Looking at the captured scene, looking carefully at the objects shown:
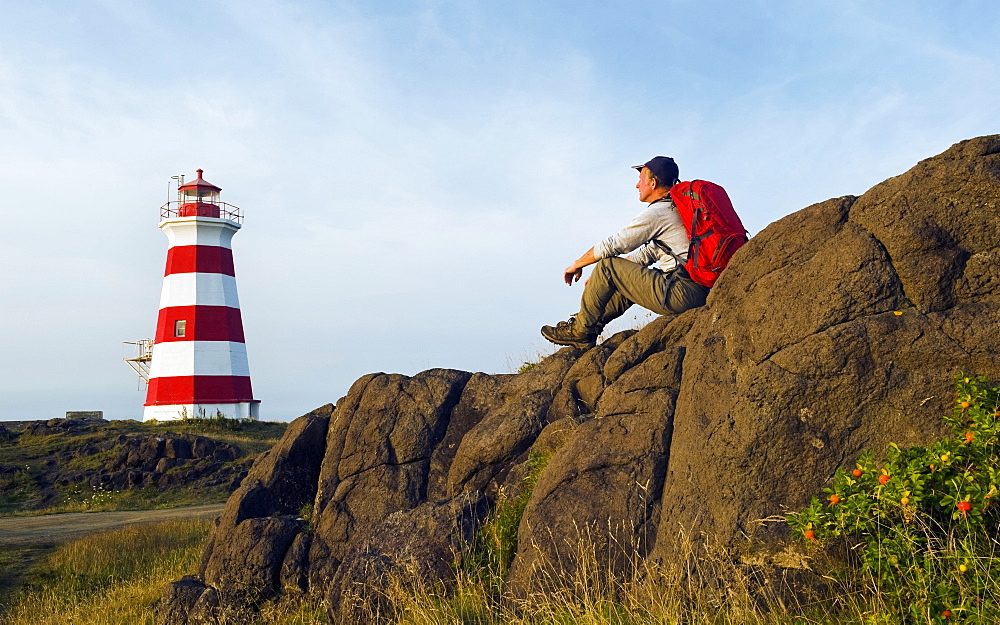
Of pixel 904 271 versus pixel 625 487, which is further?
pixel 625 487

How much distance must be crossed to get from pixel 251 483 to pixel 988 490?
25.4 feet

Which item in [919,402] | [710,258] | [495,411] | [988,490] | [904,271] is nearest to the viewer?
[988,490]

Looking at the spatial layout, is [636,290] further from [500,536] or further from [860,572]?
[860,572]

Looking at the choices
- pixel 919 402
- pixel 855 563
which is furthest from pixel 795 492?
pixel 919 402

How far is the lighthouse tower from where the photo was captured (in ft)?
111

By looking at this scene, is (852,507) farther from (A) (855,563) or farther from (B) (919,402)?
(B) (919,402)

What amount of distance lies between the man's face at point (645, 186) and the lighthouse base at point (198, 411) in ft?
94.7

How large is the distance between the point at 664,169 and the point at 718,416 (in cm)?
306

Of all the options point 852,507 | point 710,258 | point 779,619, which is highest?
point 710,258

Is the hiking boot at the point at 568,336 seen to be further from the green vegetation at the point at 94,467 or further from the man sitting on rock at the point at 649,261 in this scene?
the green vegetation at the point at 94,467

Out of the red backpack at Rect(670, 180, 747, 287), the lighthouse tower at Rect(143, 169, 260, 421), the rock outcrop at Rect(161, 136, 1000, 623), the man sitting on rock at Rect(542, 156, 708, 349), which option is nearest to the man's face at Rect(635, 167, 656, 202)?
the man sitting on rock at Rect(542, 156, 708, 349)

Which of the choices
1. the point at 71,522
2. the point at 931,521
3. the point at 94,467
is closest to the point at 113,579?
the point at 71,522

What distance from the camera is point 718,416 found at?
6.46 metres

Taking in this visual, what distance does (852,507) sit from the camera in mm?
5078
